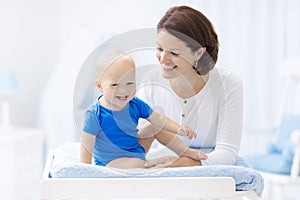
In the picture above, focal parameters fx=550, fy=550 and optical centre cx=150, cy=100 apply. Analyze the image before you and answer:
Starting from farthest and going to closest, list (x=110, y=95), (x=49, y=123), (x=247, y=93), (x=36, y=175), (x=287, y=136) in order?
(x=247, y=93)
(x=49, y=123)
(x=36, y=175)
(x=287, y=136)
(x=110, y=95)

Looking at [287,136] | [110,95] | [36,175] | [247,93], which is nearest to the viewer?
[110,95]

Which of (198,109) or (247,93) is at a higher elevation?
(198,109)

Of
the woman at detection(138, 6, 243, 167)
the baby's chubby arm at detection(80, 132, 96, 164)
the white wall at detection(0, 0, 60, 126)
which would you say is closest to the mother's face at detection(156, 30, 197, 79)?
the woman at detection(138, 6, 243, 167)

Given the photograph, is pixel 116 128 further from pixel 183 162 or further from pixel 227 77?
pixel 227 77

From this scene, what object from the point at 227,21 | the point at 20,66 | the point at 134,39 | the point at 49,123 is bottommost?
the point at 49,123

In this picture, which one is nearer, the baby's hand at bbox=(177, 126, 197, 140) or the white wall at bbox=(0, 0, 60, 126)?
the baby's hand at bbox=(177, 126, 197, 140)

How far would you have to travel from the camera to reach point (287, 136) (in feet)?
10.1

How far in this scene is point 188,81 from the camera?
123 centimetres

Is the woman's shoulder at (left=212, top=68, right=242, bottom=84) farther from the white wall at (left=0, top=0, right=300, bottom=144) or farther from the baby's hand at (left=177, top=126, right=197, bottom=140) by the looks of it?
the white wall at (left=0, top=0, right=300, bottom=144)

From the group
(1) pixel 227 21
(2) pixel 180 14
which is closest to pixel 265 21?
(1) pixel 227 21

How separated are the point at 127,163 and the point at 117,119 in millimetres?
103

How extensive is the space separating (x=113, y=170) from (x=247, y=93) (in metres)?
2.74

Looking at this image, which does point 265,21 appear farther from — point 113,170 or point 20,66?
point 113,170

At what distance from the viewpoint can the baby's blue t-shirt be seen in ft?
3.91
